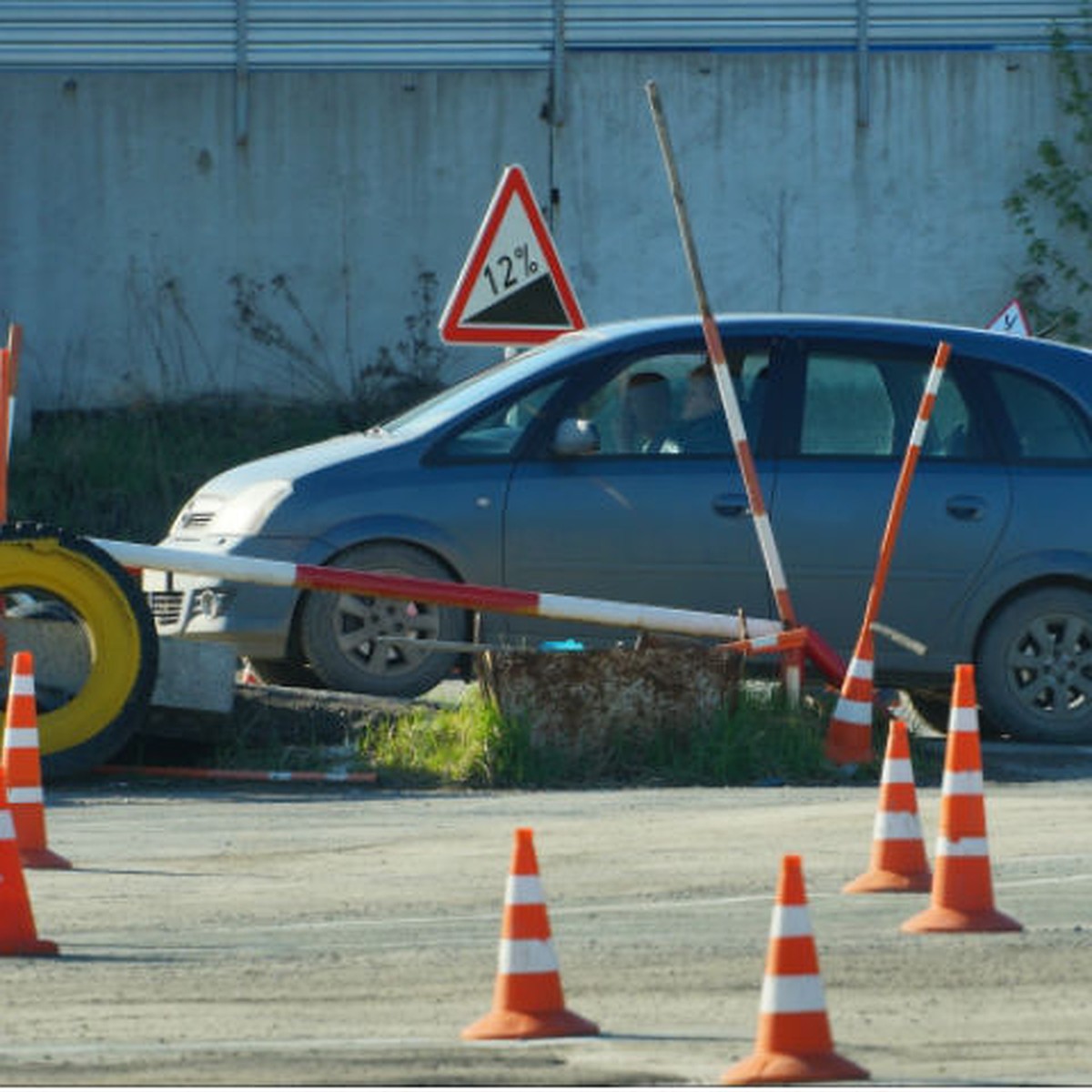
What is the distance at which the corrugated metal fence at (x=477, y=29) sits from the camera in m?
26.2

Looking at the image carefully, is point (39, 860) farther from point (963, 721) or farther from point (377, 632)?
point (377, 632)

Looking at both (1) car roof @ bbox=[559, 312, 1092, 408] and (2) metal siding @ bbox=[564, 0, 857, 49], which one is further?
(2) metal siding @ bbox=[564, 0, 857, 49]

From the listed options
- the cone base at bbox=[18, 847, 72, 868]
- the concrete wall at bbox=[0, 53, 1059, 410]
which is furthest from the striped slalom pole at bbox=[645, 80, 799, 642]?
the concrete wall at bbox=[0, 53, 1059, 410]

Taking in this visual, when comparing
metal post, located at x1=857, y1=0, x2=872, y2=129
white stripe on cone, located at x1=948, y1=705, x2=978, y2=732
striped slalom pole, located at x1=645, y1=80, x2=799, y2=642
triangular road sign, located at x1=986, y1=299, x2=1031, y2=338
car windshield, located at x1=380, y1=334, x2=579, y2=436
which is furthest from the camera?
metal post, located at x1=857, y1=0, x2=872, y2=129

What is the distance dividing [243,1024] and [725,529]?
6313mm

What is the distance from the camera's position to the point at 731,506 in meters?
13.0

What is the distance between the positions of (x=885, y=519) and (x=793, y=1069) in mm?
7072

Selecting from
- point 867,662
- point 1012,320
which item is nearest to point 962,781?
point 867,662

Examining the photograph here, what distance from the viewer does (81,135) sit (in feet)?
86.2

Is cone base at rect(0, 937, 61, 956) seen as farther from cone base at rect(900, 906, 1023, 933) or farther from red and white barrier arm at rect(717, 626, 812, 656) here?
red and white barrier arm at rect(717, 626, 812, 656)

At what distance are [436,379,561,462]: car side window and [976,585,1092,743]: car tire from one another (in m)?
2.18

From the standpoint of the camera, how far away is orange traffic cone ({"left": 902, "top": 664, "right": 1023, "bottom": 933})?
320 inches

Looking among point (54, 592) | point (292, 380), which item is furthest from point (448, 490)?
point (292, 380)

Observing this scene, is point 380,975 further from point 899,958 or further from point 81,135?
point 81,135
